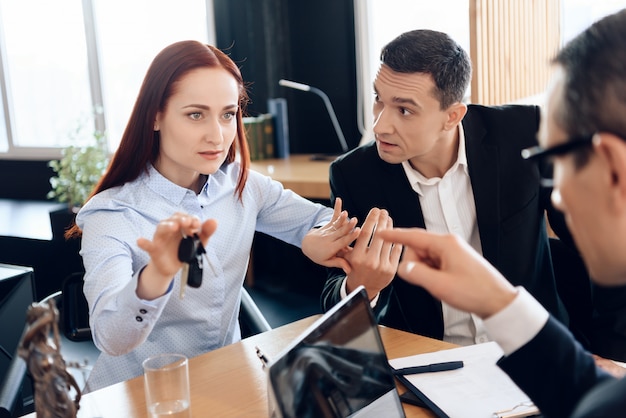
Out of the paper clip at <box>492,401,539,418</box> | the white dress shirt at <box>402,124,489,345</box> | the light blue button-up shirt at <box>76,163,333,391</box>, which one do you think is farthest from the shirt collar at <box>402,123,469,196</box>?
the paper clip at <box>492,401,539,418</box>

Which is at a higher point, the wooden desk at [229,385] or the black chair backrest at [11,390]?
the wooden desk at [229,385]

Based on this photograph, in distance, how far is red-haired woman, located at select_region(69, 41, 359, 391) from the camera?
164 cm

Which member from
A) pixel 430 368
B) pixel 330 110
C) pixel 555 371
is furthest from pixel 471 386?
pixel 330 110

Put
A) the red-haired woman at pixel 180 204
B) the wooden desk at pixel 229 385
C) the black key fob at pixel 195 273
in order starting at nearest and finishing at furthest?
the black key fob at pixel 195 273 < the wooden desk at pixel 229 385 < the red-haired woman at pixel 180 204

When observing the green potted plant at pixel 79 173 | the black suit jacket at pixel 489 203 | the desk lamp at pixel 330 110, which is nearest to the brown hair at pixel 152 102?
the black suit jacket at pixel 489 203

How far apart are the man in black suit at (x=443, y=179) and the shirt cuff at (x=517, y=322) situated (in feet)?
2.82

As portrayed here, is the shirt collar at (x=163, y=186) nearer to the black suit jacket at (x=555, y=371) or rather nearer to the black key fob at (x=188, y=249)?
the black key fob at (x=188, y=249)

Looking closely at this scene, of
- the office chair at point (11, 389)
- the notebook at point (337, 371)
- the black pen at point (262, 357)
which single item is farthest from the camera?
the office chair at point (11, 389)

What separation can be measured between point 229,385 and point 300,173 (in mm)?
2041

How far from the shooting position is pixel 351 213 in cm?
201

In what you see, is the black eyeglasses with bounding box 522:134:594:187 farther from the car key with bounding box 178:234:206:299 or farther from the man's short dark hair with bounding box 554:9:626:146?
the car key with bounding box 178:234:206:299

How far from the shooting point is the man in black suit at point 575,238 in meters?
0.80

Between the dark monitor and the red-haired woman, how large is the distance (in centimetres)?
86

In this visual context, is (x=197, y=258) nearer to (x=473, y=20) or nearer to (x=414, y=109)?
(x=414, y=109)
